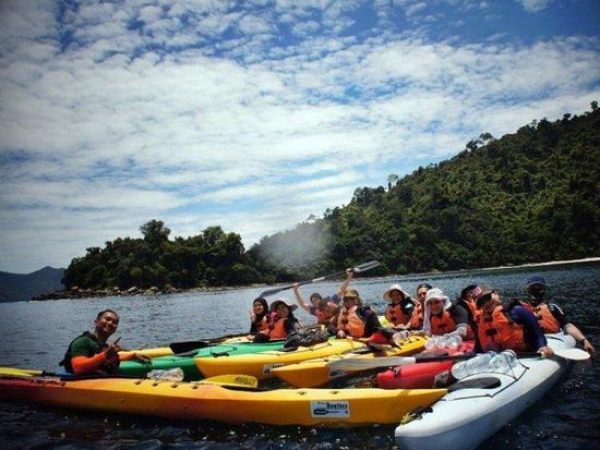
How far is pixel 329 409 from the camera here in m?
5.23

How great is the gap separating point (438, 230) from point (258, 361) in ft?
213

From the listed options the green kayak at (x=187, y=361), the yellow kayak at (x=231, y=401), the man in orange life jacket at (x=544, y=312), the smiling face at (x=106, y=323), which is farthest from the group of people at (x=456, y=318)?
the smiling face at (x=106, y=323)

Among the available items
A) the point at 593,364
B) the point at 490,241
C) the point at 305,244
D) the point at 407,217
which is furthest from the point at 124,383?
the point at 305,244

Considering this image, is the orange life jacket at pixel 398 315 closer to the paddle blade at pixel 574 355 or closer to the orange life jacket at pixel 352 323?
the orange life jacket at pixel 352 323

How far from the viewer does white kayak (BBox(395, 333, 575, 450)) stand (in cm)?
409

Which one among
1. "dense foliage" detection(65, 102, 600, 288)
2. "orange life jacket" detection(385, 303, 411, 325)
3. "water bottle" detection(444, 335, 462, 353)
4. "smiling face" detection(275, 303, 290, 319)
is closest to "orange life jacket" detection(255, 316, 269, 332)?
"smiling face" detection(275, 303, 290, 319)

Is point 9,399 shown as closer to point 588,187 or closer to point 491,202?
point 588,187

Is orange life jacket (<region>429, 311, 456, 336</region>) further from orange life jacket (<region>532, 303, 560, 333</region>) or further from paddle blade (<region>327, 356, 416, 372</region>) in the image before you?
paddle blade (<region>327, 356, 416, 372</region>)

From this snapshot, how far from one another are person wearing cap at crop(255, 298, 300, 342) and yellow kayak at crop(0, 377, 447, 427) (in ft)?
12.4

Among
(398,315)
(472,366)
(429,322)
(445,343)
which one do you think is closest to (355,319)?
(429,322)

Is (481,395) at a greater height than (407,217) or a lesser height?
lesser

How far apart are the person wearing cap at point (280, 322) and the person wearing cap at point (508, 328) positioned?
4435 millimetres

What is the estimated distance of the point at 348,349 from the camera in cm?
827

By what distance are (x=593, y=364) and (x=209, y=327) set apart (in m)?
16.5
